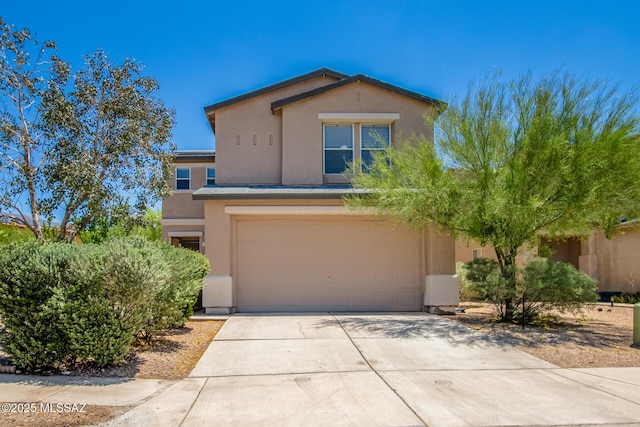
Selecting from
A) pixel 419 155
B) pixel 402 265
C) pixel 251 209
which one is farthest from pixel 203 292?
pixel 419 155

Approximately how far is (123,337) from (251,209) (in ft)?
21.5

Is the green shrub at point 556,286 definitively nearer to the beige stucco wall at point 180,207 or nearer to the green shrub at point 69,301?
the green shrub at point 69,301

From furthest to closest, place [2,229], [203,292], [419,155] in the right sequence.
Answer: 1. [2,229]
2. [203,292]
3. [419,155]

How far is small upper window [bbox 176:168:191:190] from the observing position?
19.9m

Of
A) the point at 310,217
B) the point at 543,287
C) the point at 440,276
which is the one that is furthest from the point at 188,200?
the point at 543,287

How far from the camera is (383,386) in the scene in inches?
277

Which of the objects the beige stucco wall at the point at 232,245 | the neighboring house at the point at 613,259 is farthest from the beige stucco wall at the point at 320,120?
the neighboring house at the point at 613,259

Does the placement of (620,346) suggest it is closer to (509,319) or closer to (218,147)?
(509,319)

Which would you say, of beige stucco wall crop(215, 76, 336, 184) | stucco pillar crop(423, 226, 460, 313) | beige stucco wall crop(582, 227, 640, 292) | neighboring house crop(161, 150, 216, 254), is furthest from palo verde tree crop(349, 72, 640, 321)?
neighboring house crop(161, 150, 216, 254)

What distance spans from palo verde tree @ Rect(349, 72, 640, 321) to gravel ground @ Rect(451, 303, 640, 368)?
36.4 inches

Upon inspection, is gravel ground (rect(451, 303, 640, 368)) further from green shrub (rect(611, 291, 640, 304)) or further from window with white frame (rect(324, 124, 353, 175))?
window with white frame (rect(324, 124, 353, 175))

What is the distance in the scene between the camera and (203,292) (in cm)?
1320

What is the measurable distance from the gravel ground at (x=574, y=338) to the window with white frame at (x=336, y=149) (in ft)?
17.3

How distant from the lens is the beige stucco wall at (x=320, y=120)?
1462 centimetres
